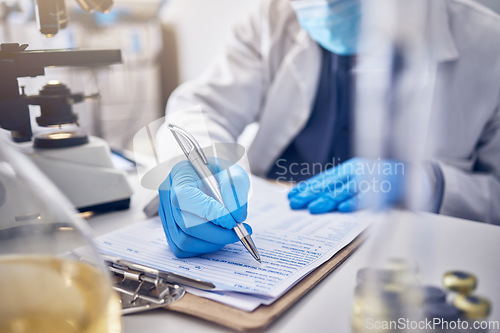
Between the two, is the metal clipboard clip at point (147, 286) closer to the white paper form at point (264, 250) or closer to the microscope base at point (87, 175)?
the white paper form at point (264, 250)

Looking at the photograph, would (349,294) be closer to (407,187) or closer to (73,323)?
(73,323)

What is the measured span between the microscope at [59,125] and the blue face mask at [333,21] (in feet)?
1.79

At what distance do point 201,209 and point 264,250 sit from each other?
106mm

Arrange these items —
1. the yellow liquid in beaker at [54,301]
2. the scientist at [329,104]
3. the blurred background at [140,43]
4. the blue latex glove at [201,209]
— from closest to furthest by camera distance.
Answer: the yellow liquid in beaker at [54,301] → the blue latex glove at [201,209] → the scientist at [329,104] → the blurred background at [140,43]

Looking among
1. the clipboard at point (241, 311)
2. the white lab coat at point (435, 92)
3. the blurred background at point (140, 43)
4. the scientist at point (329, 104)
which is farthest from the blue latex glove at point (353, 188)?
the blurred background at point (140, 43)

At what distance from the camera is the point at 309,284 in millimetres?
464

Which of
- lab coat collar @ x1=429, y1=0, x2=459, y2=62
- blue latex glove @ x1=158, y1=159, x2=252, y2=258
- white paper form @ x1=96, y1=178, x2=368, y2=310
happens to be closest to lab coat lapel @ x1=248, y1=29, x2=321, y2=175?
lab coat collar @ x1=429, y1=0, x2=459, y2=62

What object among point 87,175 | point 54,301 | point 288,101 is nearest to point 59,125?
point 87,175

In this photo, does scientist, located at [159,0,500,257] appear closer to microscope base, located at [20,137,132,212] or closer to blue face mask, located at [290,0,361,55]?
blue face mask, located at [290,0,361,55]

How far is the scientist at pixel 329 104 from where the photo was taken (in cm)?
84

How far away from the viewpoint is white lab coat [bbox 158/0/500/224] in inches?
39.9

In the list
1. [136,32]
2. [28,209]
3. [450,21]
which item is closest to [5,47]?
[28,209]

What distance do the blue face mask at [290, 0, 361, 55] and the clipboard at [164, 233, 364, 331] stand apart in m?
0.78

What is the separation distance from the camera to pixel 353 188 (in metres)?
0.76
